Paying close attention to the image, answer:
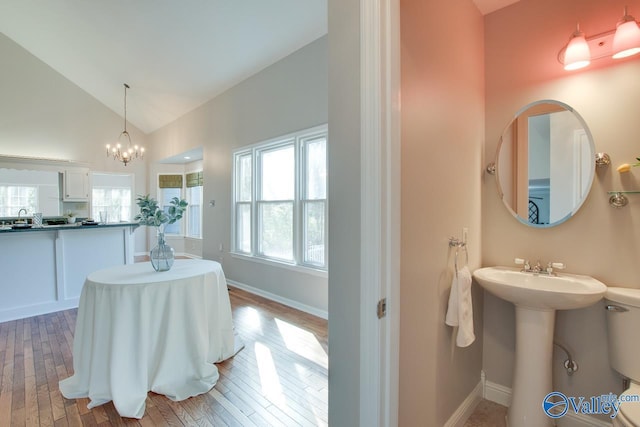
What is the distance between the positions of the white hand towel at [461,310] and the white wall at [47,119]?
23.1ft

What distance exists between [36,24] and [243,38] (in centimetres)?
407

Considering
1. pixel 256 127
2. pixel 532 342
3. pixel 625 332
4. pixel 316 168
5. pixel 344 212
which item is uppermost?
pixel 256 127

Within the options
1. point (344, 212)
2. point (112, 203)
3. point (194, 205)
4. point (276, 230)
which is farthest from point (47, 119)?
point (344, 212)

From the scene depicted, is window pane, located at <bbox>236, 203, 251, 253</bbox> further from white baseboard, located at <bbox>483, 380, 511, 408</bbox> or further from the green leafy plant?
white baseboard, located at <bbox>483, 380, 511, 408</bbox>

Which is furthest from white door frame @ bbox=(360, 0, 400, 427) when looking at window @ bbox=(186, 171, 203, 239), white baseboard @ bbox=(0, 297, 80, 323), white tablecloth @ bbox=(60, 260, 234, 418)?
window @ bbox=(186, 171, 203, 239)

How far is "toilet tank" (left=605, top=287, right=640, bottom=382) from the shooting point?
140 centimetres

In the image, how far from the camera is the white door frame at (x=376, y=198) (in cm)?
97

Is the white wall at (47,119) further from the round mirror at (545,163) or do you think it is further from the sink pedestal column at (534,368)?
the sink pedestal column at (534,368)

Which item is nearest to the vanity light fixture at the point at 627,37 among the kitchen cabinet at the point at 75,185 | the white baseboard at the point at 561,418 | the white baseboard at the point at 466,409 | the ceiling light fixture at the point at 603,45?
the ceiling light fixture at the point at 603,45

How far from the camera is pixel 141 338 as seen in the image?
1.85m

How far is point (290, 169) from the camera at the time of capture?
393 centimetres

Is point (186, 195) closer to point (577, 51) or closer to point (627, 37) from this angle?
point (577, 51)

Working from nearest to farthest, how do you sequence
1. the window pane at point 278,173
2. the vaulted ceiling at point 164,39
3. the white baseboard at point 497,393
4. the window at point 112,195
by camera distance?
the white baseboard at point 497,393, the vaulted ceiling at point 164,39, the window pane at point 278,173, the window at point 112,195

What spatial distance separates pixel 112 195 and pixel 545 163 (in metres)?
8.61
